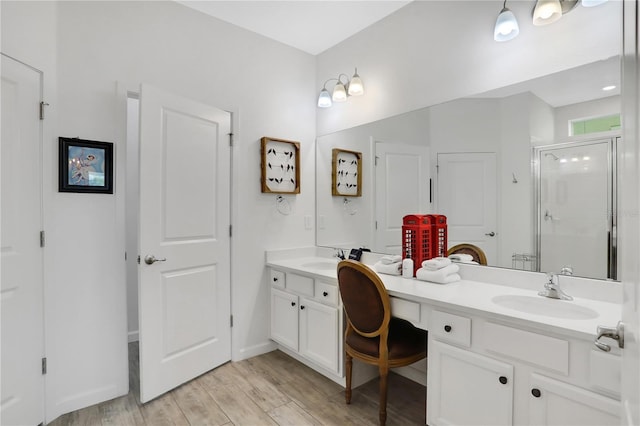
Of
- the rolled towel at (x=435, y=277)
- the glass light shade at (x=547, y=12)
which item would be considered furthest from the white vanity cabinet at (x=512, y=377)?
the glass light shade at (x=547, y=12)

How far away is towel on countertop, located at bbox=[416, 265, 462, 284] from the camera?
6.43ft

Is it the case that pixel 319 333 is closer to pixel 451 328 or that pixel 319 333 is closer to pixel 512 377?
pixel 451 328

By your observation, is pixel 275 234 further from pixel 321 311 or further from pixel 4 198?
pixel 4 198

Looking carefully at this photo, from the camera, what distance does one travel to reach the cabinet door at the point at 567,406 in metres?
1.16

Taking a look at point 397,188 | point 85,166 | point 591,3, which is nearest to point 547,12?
point 591,3

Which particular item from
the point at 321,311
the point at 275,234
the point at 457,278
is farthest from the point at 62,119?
the point at 457,278

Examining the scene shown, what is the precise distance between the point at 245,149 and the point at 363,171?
3.38 feet

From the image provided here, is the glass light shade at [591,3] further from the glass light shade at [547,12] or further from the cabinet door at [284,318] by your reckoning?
the cabinet door at [284,318]

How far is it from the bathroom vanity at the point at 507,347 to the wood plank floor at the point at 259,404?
0.76 feet

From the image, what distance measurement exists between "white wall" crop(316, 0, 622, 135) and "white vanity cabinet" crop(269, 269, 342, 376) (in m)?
1.48

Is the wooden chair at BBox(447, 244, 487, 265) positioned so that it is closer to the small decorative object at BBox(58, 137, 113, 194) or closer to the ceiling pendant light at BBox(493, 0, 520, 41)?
the ceiling pendant light at BBox(493, 0, 520, 41)

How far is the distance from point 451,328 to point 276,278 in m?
1.60

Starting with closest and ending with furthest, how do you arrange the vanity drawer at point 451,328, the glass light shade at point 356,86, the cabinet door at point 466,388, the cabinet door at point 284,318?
the cabinet door at point 466,388 → the vanity drawer at point 451,328 → the cabinet door at point 284,318 → the glass light shade at point 356,86

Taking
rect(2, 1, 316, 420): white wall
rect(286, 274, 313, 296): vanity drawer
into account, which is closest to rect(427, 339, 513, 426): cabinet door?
rect(286, 274, 313, 296): vanity drawer
